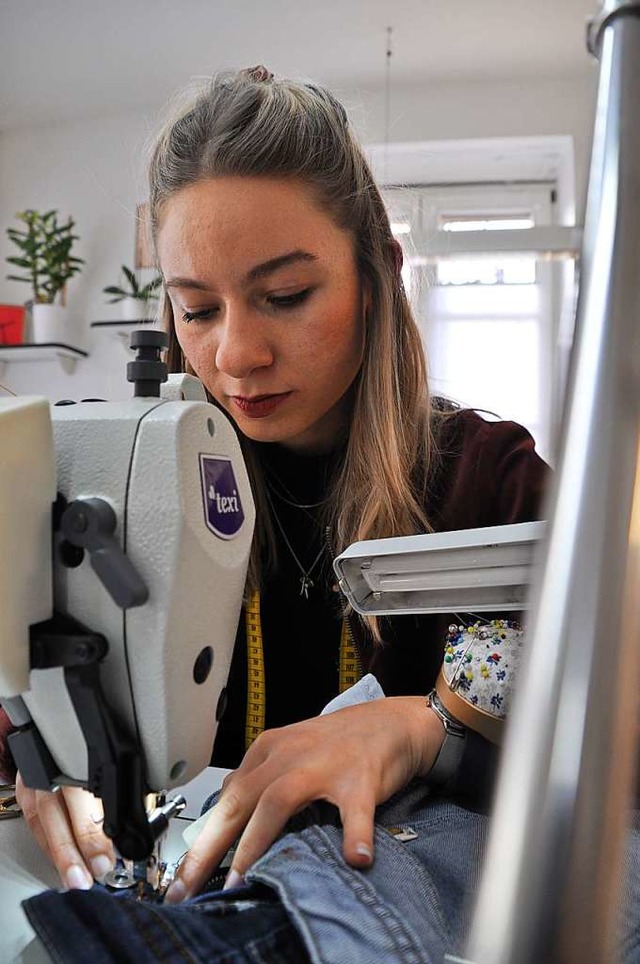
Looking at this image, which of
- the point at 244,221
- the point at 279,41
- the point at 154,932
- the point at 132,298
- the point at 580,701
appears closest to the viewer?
the point at 580,701

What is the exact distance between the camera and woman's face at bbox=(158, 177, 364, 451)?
2.96 feet

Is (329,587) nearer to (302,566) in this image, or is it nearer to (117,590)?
(302,566)

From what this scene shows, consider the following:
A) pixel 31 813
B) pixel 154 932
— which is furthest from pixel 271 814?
pixel 31 813

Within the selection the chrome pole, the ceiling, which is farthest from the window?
the chrome pole

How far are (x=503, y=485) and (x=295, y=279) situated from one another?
0.36 meters

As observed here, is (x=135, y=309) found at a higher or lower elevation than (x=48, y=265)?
lower

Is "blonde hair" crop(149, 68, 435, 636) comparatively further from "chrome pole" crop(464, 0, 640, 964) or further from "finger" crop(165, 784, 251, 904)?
"chrome pole" crop(464, 0, 640, 964)

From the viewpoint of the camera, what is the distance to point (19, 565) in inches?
19.6

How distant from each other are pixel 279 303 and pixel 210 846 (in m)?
0.58

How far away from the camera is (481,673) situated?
0.62m

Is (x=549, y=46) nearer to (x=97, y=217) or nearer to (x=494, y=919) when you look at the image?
(x=97, y=217)

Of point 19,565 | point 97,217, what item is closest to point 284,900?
point 19,565

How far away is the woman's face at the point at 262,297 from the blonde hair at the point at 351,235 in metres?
0.03

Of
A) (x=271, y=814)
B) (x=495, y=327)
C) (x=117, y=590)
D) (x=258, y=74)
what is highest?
(x=258, y=74)
